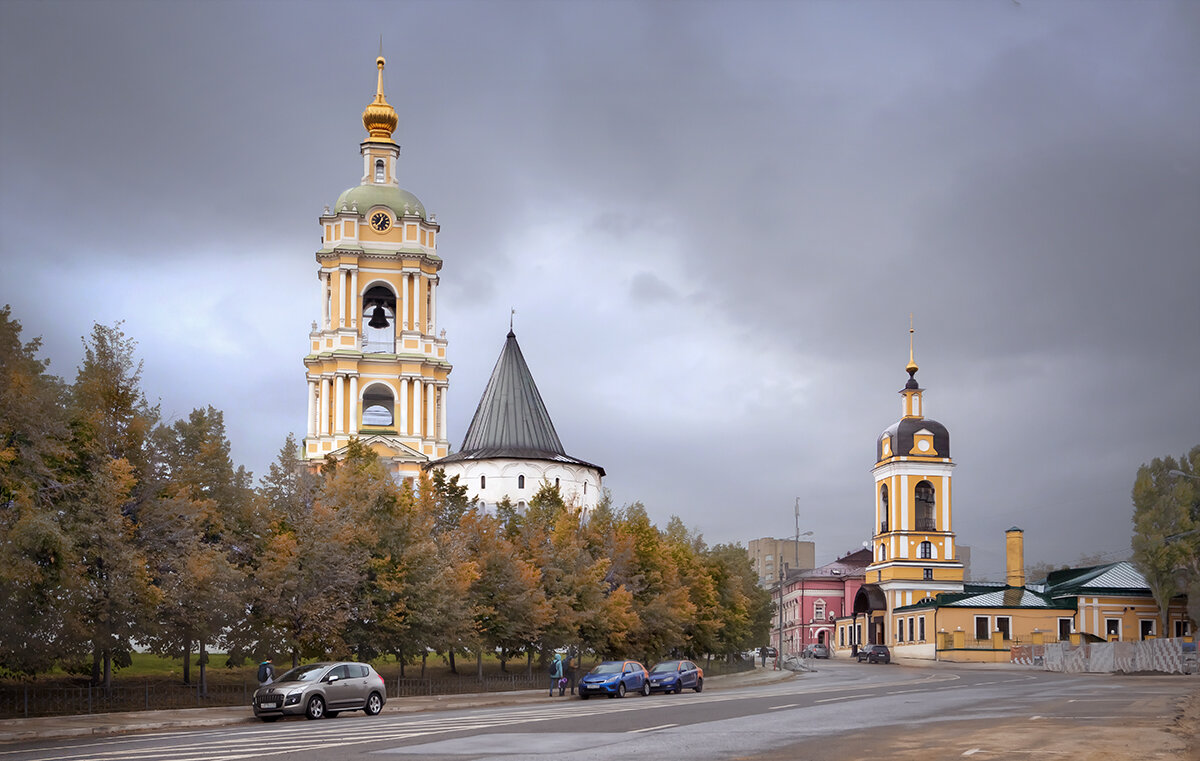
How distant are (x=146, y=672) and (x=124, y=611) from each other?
A: 13.6 metres

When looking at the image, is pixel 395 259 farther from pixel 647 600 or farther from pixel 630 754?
pixel 630 754

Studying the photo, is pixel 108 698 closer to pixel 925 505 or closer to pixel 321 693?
pixel 321 693

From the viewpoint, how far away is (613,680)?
4306 cm

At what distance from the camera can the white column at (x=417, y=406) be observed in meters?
102

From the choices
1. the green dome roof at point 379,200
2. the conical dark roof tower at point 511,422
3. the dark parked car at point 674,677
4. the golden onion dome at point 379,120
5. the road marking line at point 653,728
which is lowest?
the dark parked car at point 674,677

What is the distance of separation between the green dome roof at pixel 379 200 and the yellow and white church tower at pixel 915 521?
45836 millimetres

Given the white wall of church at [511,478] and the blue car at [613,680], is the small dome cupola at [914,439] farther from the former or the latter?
the blue car at [613,680]

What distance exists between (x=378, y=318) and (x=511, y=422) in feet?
44.5

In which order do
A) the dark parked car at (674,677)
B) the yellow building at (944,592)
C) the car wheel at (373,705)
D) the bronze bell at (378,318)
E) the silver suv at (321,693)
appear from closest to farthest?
the silver suv at (321,693) → the car wheel at (373,705) → the dark parked car at (674,677) → the yellow building at (944,592) → the bronze bell at (378,318)

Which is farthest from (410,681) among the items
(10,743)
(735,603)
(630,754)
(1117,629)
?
(1117,629)

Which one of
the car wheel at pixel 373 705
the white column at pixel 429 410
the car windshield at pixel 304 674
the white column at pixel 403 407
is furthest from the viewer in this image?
the white column at pixel 429 410

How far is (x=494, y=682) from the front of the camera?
167 ft

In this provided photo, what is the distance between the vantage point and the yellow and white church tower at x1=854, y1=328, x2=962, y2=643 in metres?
114

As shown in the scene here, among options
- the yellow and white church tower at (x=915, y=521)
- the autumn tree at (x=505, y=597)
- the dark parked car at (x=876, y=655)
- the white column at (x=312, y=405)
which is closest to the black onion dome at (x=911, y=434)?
the yellow and white church tower at (x=915, y=521)
